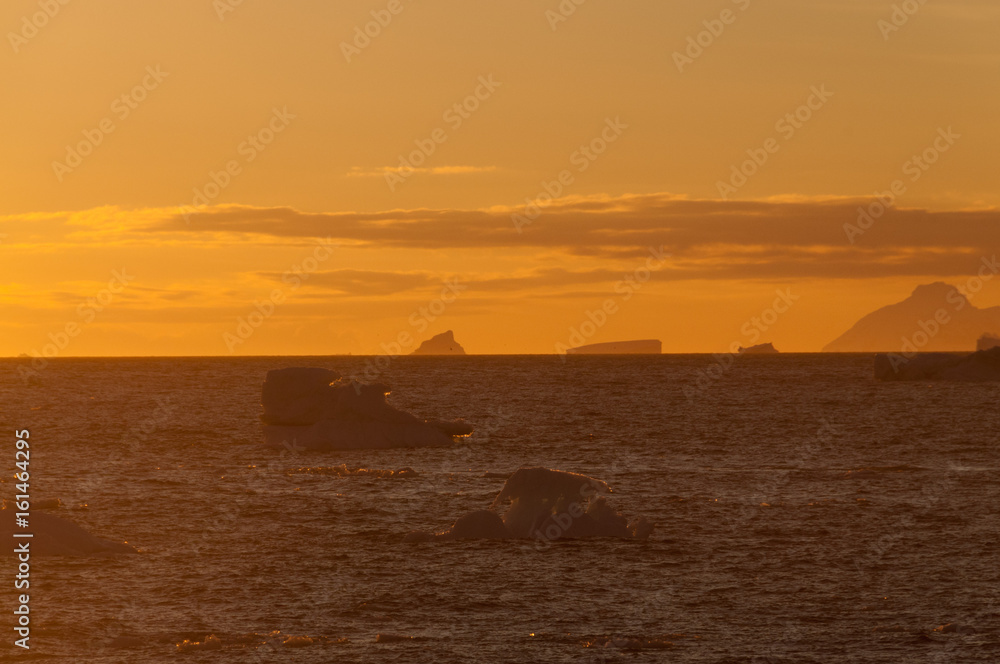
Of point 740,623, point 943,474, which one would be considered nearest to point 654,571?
point 740,623

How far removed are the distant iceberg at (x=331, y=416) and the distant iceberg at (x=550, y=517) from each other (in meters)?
30.7

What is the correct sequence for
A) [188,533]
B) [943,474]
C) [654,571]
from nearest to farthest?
[654,571]
[188,533]
[943,474]

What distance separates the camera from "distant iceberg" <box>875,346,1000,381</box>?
147500 mm

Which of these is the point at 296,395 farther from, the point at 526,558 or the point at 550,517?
the point at 526,558

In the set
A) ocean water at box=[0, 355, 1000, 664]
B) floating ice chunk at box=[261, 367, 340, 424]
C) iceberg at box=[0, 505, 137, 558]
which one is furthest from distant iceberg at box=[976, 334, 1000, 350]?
iceberg at box=[0, 505, 137, 558]

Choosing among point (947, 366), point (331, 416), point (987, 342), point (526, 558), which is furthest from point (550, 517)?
point (987, 342)

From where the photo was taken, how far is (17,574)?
109 ft

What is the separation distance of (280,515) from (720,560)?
18.1 m

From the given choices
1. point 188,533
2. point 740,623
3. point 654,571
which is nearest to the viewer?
point 740,623

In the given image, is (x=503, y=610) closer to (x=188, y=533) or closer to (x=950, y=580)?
(x=950, y=580)

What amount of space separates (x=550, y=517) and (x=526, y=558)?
13.1 ft

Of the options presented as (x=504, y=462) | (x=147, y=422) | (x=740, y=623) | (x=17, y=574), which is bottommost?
(x=740, y=623)

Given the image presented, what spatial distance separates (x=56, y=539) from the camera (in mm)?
36531

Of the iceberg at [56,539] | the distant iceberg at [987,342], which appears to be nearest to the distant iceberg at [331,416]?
the iceberg at [56,539]
